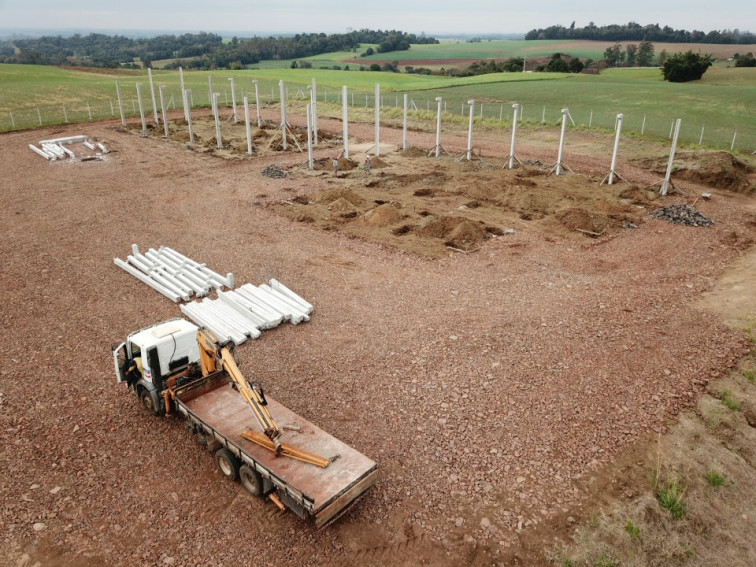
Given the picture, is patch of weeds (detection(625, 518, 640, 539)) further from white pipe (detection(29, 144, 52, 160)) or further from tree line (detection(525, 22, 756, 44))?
tree line (detection(525, 22, 756, 44))

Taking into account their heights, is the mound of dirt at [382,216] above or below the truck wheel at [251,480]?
above

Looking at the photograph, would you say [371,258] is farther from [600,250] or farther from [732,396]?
[732,396]

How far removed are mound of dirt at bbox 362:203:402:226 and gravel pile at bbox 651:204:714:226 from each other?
1003cm

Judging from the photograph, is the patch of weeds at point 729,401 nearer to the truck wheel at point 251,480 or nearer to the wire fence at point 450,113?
the truck wheel at point 251,480

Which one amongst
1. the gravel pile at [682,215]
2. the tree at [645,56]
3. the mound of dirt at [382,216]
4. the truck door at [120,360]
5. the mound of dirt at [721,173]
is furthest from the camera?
the tree at [645,56]

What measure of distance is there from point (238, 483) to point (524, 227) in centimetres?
1472

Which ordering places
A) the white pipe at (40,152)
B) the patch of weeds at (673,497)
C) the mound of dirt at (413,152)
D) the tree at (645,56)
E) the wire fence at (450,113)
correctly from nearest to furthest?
the patch of weeds at (673,497) → the mound of dirt at (413,152) → the white pipe at (40,152) → the wire fence at (450,113) → the tree at (645,56)

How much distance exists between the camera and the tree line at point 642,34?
15025 cm

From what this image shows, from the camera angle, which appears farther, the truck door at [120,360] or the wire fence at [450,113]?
the wire fence at [450,113]

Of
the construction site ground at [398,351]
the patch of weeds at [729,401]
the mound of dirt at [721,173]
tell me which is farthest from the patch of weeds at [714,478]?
the mound of dirt at [721,173]

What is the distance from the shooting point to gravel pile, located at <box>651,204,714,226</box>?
65.7ft

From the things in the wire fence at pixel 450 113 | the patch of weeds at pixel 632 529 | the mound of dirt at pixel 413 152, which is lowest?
the patch of weeds at pixel 632 529

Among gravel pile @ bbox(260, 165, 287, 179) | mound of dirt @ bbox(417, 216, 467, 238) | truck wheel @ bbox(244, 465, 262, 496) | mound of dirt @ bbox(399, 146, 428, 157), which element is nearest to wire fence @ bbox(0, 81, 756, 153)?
mound of dirt @ bbox(399, 146, 428, 157)

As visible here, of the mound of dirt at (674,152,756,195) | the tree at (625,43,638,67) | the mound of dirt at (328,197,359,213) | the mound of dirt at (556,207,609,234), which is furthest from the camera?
the tree at (625,43,638,67)
